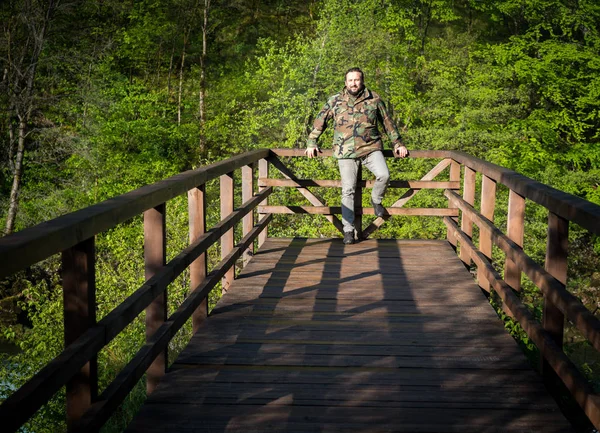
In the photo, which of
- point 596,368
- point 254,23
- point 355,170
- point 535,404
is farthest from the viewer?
point 254,23

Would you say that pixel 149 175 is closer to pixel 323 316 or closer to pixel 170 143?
pixel 170 143

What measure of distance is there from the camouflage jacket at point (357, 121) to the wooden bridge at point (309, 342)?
1729 millimetres

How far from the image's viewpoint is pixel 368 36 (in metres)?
28.9

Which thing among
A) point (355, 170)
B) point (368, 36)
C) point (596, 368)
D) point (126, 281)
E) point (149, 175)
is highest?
point (368, 36)

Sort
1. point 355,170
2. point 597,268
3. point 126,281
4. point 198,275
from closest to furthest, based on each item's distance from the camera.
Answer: point 198,275, point 355,170, point 126,281, point 597,268

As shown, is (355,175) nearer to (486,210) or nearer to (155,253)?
(486,210)

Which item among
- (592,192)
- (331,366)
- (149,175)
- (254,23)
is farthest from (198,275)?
(254,23)

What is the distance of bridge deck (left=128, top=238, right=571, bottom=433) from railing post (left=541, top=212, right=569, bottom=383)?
0.33 meters

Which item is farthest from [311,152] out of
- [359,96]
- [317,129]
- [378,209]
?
[378,209]

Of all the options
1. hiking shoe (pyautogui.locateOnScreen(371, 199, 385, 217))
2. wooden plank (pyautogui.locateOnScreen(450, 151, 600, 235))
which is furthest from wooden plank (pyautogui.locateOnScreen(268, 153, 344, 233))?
wooden plank (pyautogui.locateOnScreen(450, 151, 600, 235))

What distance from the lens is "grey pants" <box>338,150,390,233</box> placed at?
313 inches

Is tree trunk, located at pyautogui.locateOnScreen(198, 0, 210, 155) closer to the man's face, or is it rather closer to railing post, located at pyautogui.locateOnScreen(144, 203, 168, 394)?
the man's face

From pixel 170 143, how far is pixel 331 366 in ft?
95.8

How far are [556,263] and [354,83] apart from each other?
4369 mm
